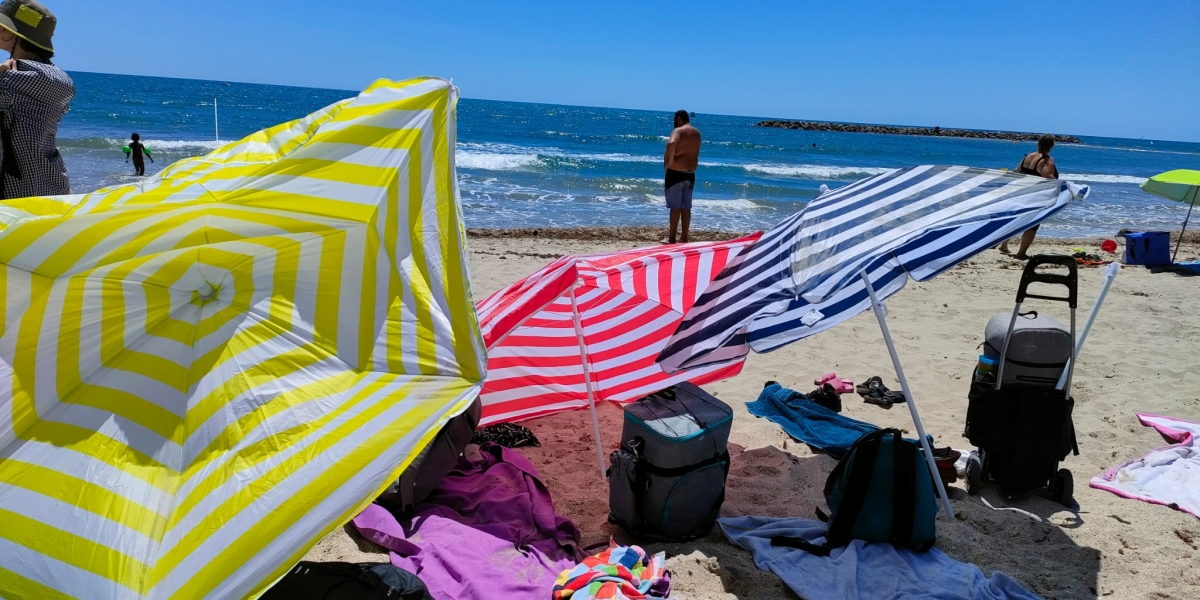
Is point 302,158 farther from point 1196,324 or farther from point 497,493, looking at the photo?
point 1196,324

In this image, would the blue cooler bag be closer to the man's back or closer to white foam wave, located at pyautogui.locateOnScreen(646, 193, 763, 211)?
the man's back

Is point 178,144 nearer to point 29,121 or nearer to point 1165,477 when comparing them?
point 29,121

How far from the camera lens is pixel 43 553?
5.49 ft

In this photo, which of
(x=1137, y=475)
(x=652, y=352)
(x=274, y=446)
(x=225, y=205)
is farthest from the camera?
(x=652, y=352)

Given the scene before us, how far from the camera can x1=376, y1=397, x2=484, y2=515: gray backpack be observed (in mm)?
3193

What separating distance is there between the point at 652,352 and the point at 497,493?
4.46 ft

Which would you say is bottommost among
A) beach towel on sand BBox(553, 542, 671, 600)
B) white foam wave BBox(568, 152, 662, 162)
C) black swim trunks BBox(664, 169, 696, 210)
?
beach towel on sand BBox(553, 542, 671, 600)

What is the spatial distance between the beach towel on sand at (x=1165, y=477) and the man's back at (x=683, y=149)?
6385 mm

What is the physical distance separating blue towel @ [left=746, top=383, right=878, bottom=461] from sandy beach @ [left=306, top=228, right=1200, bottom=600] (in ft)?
0.32

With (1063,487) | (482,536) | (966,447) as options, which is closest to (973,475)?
(1063,487)

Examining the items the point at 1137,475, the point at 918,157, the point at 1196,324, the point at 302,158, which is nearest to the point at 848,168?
the point at 918,157

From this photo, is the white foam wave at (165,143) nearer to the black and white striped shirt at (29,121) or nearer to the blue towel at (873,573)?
the black and white striped shirt at (29,121)

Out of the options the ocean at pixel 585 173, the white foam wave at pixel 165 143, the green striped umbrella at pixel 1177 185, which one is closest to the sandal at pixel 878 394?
the green striped umbrella at pixel 1177 185

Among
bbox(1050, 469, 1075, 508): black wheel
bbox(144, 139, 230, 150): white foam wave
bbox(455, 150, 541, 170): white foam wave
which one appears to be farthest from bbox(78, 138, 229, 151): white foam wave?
bbox(1050, 469, 1075, 508): black wheel
